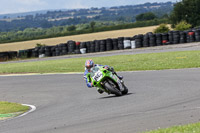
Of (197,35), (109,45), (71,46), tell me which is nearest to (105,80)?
(197,35)

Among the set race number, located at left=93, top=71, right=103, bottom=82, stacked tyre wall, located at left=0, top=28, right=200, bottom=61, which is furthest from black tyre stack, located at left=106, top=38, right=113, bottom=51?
race number, located at left=93, top=71, right=103, bottom=82

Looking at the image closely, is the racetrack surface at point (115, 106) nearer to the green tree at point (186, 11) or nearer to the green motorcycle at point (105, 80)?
the green motorcycle at point (105, 80)

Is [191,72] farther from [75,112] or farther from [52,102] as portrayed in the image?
[75,112]

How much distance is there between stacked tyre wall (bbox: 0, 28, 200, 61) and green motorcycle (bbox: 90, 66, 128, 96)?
22.5m

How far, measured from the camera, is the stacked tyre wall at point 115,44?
34447mm

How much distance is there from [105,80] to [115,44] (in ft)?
83.6

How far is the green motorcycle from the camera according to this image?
39.4 ft

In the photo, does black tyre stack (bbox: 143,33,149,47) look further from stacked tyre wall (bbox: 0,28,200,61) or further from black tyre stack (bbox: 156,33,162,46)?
black tyre stack (bbox: 156,33,162,46)

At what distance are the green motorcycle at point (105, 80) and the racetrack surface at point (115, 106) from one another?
0.32 metres

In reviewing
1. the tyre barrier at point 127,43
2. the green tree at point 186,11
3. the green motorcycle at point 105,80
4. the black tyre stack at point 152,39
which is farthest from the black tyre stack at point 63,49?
the green motorcycle at point 105,80

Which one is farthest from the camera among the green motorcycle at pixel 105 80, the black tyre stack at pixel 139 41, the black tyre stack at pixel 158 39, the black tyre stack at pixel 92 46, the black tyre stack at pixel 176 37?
the black tyre stack at pixel 92 46

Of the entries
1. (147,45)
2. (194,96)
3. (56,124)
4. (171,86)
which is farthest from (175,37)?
(56,124)

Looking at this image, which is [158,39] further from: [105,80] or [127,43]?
[105,80]

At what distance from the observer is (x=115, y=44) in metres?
37.5
